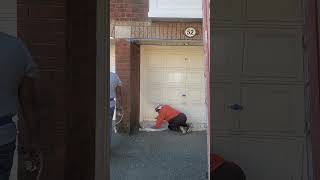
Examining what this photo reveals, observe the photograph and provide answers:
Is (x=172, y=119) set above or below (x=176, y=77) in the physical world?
below

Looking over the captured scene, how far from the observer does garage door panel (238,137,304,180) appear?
14.6 ft

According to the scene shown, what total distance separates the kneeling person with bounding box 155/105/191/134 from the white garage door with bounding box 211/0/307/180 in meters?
7.37

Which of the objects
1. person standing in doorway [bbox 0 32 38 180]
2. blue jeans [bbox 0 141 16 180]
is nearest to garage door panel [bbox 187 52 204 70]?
person standing in doorway [bbox 0 32 38 180]

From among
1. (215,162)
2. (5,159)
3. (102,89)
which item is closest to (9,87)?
(5,159)

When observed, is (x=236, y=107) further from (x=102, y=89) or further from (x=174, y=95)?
(x=174, y=95)

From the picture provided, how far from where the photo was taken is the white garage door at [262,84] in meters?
4.47

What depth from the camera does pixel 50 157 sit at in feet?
11.6

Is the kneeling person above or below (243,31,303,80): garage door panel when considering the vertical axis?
below

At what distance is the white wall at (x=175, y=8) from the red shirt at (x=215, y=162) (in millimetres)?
7008

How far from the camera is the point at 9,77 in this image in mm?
2535

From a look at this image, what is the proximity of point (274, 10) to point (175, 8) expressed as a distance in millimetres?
6975

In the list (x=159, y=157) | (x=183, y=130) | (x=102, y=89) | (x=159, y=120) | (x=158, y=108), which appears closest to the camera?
(x=102, y=89)

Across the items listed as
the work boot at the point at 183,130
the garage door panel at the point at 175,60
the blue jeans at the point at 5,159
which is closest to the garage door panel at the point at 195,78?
the garage door panel at the point at 175,60

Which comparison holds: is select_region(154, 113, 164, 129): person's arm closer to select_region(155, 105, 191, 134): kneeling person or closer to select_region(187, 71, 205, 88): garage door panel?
select_region(155, 105, 191, 134): kneeling person
